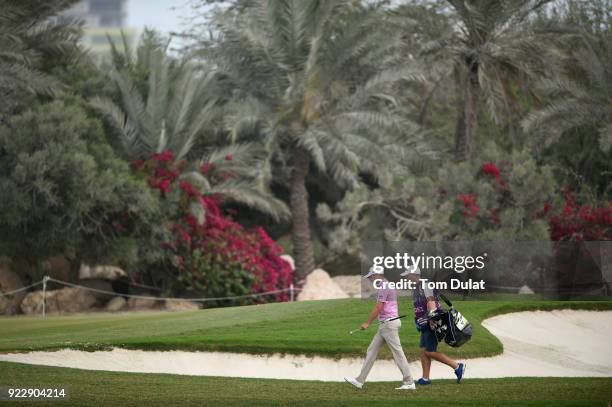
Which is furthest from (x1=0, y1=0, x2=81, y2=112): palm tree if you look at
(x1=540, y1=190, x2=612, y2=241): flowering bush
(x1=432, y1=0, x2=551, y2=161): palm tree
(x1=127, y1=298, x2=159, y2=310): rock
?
(x1=540, y1=190, x2=612, y2=241): flowering bush

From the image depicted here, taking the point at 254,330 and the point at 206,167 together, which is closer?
the point at 254,330

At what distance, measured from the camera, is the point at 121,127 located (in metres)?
28.9

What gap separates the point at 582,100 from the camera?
101ft

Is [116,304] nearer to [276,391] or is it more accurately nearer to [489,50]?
[489,50]

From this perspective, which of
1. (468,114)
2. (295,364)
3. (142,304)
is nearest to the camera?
(295,364)

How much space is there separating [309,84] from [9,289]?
1127cm

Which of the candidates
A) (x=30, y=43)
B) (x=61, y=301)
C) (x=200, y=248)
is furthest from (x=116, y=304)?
(x=30, y=43)

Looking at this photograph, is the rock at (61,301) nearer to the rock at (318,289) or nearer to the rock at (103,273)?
the rock at (103,273)

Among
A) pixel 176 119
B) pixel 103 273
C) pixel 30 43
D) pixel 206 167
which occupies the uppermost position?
pixel 30 43

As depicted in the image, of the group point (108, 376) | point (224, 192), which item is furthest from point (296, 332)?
point (224, 192)

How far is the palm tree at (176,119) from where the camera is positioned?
2936cm

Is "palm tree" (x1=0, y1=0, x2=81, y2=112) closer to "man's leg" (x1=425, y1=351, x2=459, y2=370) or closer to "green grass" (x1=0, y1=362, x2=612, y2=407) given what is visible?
"green grass" (x1=0, y1=362, x2=612, y2=407)

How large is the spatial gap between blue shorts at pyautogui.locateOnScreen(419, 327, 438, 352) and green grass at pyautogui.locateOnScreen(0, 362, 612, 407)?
57cm

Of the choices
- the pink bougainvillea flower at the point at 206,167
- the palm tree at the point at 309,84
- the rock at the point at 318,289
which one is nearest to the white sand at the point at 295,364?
the rock at the point at 318,289
